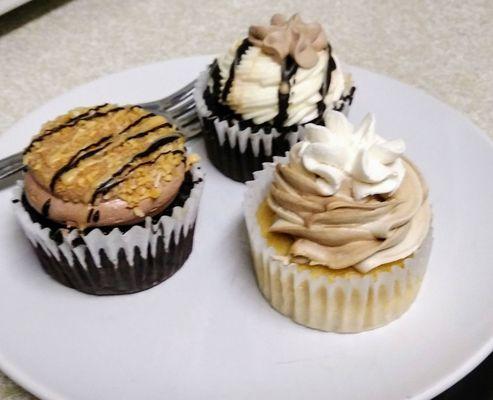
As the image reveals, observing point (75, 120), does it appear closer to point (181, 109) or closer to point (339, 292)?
point (181, 109)

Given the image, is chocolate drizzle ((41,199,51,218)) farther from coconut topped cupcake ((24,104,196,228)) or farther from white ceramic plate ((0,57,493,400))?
white ceramic plate ((0,57,493,400))

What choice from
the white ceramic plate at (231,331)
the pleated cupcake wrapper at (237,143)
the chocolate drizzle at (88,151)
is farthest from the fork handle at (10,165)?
the pleated cupcake wrapper at (237,143)

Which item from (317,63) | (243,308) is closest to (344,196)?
(243,308)

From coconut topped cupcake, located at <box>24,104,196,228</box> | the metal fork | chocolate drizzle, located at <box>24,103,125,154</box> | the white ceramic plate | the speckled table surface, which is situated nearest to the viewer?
the white ceramic plate

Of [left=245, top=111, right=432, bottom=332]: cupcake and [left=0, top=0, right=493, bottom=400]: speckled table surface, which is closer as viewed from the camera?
[left=245, top=111, right=432, bottom=332]: cupcake

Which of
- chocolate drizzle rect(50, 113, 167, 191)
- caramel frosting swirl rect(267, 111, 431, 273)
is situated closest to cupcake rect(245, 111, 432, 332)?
caramel frosting swirl rect(267, 111, 431, 273)

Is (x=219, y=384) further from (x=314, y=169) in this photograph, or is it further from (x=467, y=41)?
(x=467, y=41)

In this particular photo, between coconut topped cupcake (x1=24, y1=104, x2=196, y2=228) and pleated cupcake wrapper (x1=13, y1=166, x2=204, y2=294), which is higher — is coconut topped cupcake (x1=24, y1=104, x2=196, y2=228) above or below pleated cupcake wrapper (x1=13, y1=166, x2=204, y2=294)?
above
